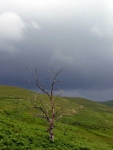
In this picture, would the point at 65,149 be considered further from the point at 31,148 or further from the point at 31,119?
the point at 31,119

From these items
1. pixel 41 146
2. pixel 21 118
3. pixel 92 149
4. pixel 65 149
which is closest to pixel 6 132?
pixel 41 146

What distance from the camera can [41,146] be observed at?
33531 mm

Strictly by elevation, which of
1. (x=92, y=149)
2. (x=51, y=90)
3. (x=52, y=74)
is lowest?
(x=92, y=149)

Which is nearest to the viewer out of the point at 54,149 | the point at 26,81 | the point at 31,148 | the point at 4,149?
the point at 4,149

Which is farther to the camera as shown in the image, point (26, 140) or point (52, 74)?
point (52, 74)

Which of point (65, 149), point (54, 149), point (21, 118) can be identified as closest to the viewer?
point (54, 149)

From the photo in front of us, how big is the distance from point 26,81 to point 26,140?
9311mm

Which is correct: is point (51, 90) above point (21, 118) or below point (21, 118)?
above

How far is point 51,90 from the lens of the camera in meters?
38.0

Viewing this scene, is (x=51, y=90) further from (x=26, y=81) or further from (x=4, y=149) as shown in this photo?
(x=4, y=149)

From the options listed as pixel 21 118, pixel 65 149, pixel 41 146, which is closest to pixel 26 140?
pixel 41 146

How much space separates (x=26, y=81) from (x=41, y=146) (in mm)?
10730

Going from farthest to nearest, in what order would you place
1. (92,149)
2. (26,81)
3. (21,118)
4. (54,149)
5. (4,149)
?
1. (21,118)
2. (92,149)
3. (26,81)
4. (54,149)
5. (4,149)

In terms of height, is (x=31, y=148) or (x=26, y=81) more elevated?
(x=26, y=81)
